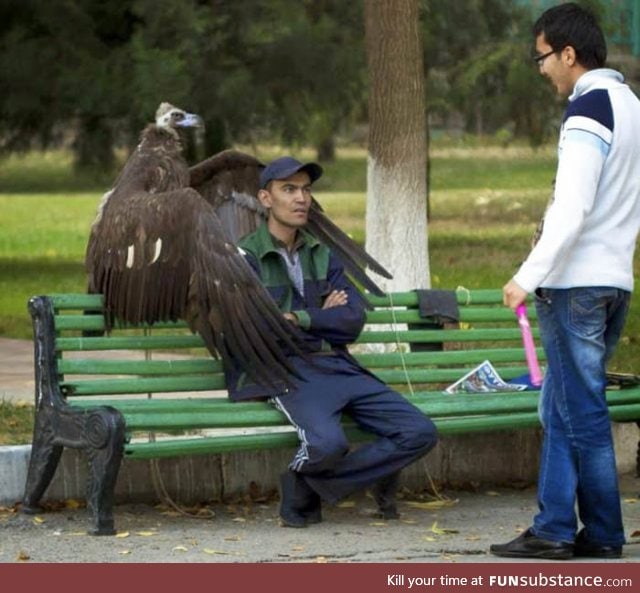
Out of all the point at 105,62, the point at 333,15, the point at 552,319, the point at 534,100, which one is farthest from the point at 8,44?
the point at 552,319

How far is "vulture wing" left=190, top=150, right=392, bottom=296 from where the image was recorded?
7477 millimetres

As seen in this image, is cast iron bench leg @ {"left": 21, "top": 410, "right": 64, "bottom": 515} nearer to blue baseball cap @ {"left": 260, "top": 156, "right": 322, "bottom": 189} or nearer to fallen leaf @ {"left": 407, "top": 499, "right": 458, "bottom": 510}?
blue baseball cap @ {"left": 260, "top": 156, "right": 322, "bottom": 189}

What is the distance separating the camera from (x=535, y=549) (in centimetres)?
595

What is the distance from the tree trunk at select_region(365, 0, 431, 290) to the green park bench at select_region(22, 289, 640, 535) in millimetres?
2938

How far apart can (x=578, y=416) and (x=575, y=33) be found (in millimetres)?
1215

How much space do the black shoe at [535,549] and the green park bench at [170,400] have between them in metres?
0.93

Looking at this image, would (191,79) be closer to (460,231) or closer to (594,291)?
(460,231)

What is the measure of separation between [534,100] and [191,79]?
14.5ft

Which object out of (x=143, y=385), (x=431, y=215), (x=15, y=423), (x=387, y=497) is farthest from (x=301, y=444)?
(x=431, y=215)

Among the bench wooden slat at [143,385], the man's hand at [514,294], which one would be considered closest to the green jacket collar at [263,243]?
the bench wooden slat at [143,385]

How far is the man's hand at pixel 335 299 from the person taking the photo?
22.1 ft

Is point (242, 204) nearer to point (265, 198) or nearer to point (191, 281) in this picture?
point (265, 198)

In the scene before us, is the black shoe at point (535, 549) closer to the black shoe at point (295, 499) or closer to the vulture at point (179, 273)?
the black shoe at point (295, 499)

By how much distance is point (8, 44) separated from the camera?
49.7 ft
